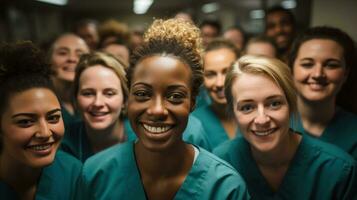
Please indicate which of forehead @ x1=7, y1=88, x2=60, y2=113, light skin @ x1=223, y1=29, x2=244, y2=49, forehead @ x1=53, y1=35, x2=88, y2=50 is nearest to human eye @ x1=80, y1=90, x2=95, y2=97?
forehead @ x1=7, y1=88, x2=60, y2=113

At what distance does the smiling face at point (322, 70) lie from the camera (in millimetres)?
1843

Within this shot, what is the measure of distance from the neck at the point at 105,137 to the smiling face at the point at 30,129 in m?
0.61

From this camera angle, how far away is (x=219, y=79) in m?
2.24

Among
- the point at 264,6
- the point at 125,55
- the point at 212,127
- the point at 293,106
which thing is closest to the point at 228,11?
the point at 264,6

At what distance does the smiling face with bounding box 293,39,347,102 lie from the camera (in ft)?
6.05

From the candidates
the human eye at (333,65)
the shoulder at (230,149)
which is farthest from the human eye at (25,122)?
the human eye at (333,65)

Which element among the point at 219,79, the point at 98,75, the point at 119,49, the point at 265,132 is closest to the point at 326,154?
the point at 265,132

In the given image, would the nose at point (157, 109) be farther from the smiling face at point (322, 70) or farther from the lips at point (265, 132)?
the smiling face at point (322, 70)

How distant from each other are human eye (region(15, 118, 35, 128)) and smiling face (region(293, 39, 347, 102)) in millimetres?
1339

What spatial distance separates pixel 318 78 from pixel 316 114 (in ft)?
0.69

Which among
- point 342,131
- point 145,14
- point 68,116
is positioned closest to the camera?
point 342,131

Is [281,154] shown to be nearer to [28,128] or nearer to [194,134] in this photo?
[194,134]

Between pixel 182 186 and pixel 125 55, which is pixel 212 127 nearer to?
pixel 182 186

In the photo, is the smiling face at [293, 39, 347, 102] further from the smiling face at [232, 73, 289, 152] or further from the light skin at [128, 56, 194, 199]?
the light skin at [128, 56, 194, 199]
